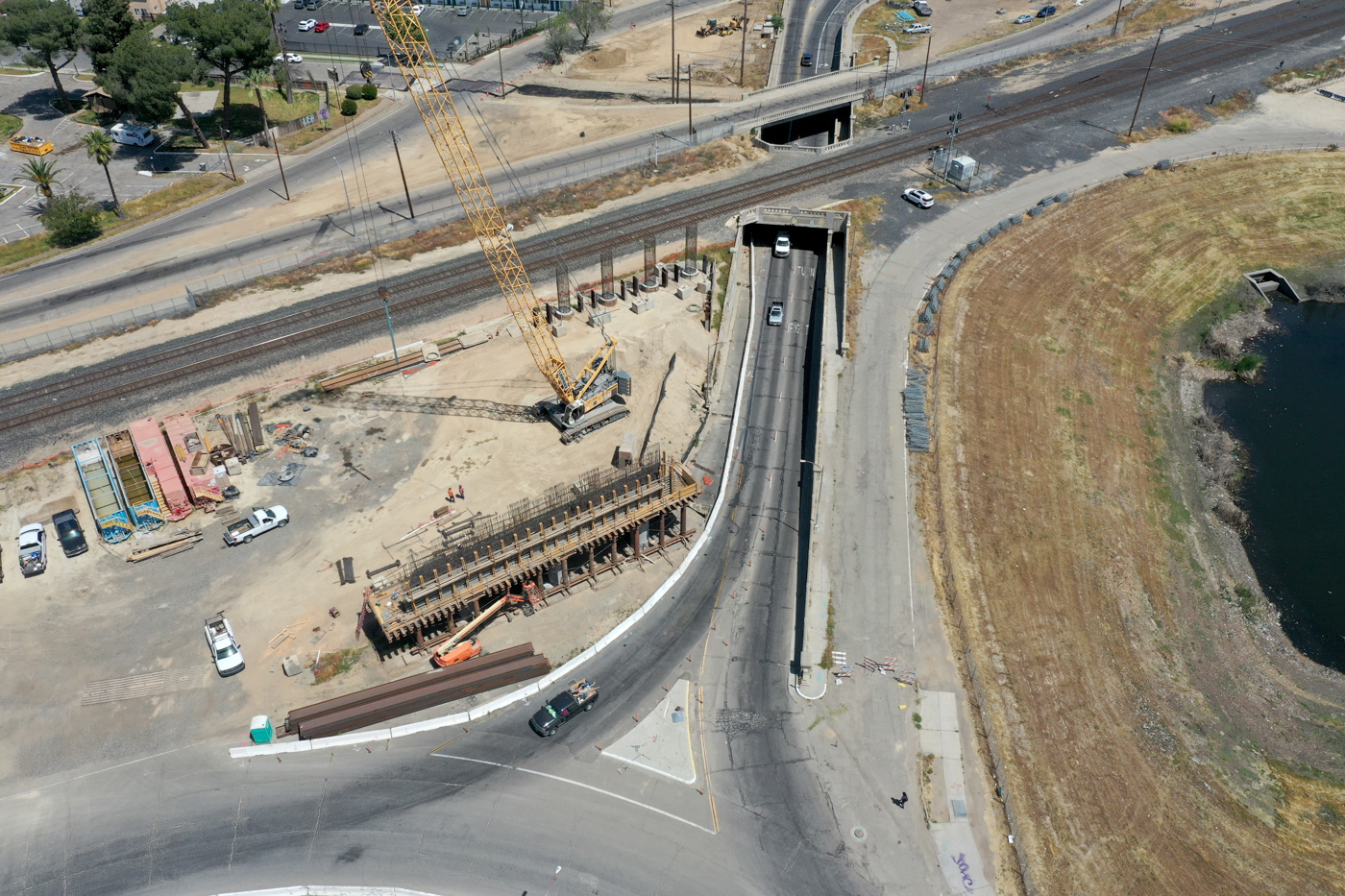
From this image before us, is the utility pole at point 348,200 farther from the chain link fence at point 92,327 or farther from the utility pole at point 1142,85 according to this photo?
the utility pole at point 1142,85

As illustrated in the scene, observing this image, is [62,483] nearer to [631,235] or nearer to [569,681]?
[569,681]

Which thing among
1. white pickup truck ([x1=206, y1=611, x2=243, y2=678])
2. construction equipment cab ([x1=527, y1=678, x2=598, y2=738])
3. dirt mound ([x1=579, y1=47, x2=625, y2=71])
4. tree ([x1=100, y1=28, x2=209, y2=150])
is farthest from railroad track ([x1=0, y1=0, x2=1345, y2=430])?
dirt mound ([x1=579, y1=47, x2=625, y2=71])

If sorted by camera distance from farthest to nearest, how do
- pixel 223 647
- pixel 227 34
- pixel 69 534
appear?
pixel 227 34 → pixel 69 534 → pixel 223 647

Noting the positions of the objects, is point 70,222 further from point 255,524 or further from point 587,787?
point 587,787

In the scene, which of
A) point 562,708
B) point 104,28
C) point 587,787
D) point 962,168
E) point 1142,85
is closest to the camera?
point 587,787

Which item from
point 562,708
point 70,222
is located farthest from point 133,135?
point 562,708

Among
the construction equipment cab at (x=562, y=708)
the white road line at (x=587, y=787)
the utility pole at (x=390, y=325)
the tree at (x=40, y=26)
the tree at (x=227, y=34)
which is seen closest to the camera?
the white road line at (x=587, y=787)

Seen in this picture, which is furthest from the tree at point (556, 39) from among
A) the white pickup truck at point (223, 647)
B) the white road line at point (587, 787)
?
the white road line at point (587, 787)
